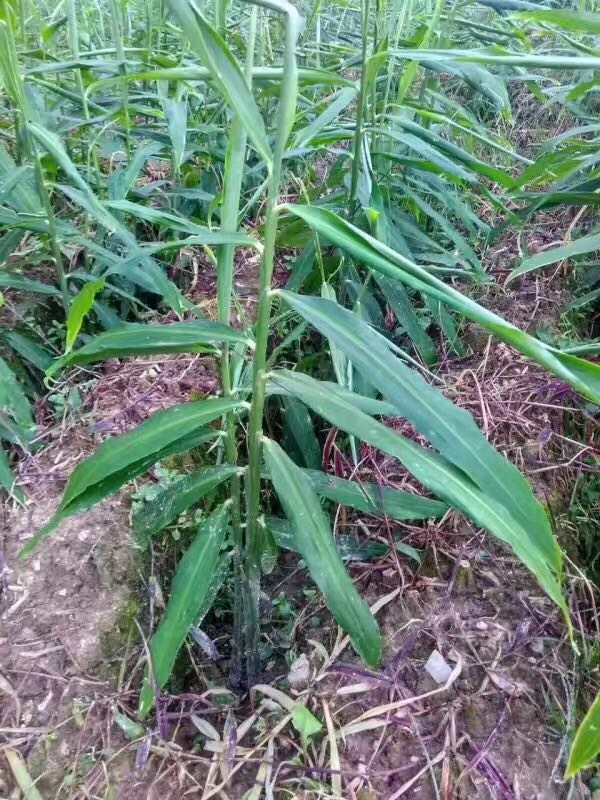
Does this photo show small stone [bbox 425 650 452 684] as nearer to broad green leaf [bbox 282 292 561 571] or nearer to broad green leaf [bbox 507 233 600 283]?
broad green leaf [bbox 282 292 561 571]

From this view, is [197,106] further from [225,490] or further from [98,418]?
[225,490]

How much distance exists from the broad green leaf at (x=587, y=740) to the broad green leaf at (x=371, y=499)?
352mm

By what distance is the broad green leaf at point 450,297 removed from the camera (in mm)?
463

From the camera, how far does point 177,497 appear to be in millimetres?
787

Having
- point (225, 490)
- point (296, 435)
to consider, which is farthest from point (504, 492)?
point (225, 490)

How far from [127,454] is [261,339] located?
192 mm

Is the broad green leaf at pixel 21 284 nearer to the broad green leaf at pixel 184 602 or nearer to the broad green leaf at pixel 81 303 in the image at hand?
the broad green leaf at pixel 81 303

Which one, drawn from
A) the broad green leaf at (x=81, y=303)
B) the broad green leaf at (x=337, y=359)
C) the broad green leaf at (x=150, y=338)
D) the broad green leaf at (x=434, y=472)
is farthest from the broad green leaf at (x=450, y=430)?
the broad green leaf at (x=337, y=359)

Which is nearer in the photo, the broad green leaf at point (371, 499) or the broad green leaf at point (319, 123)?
the broad green leaf at point (371, 499)

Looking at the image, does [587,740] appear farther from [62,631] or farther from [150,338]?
[62,631]

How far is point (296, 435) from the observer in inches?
43.0

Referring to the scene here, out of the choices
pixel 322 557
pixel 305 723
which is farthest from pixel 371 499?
pixel 305 723

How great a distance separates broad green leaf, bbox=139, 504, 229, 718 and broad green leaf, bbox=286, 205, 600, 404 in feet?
1.42

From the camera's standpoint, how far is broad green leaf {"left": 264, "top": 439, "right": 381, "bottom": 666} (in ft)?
2.14
